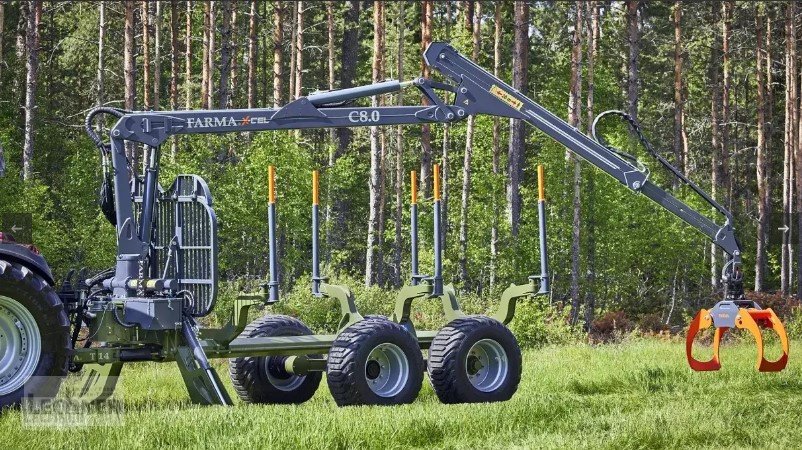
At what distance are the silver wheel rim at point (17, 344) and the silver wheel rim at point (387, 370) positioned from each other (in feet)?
10.8

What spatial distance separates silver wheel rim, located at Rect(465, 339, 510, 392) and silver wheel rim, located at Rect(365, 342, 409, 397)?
32.9 inches

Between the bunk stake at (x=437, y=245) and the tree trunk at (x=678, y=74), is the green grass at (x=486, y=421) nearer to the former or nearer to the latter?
the bunk stake at (x=437, y=245)

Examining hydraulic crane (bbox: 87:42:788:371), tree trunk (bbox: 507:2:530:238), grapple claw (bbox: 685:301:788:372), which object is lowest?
grapple claw (bbox: 685:301:788:372)

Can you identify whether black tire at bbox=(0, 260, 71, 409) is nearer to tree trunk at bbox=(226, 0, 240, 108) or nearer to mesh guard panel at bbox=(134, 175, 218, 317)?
mesh guard panel at bbox=(134, 175, 218, 317)

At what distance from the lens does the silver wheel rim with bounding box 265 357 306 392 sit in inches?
544

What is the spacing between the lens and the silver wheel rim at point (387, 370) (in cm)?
1252

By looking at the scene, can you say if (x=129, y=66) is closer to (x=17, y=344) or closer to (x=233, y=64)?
(x=233, y=64)

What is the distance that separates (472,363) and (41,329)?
4.60 meters

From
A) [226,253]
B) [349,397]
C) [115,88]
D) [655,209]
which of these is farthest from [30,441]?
[115,88]

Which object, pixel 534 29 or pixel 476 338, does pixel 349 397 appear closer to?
pixel 476 338

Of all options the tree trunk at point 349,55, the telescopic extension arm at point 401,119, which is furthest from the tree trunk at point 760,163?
the telescopic extension arm at point 401,119

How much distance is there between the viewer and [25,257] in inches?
424

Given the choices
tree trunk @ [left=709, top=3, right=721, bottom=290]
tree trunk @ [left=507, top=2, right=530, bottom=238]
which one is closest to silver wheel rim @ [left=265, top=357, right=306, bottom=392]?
tree trunk @ [left=507, top=2, right=530, bottom=238]

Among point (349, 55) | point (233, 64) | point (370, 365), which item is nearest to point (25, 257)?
point (370, 365)
